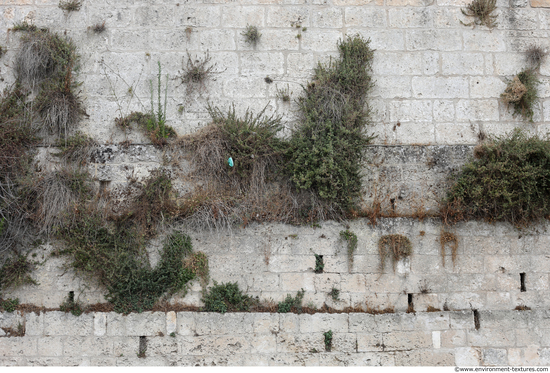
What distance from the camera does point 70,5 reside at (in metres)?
5.28

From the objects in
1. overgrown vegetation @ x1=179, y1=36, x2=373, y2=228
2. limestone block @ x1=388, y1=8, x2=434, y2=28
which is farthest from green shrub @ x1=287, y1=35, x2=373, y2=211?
limestone block @ x1=388, y1=8, x2=434, y2=28

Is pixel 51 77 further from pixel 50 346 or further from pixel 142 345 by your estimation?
pixel 142 345

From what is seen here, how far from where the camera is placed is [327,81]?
5.12m

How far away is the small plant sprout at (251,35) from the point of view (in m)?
5.25

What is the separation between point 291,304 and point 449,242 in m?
2.17

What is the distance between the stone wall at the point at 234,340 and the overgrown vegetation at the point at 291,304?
0.09 meters

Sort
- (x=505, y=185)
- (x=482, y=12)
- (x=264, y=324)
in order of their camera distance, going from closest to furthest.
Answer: (x=505, y=185) → (x=264, y=324) → (x=482, y=12)

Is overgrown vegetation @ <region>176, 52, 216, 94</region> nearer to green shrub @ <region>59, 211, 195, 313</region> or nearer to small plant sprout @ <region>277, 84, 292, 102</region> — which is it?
small plant sprout @ <region>277, 84, 292, 102</region>

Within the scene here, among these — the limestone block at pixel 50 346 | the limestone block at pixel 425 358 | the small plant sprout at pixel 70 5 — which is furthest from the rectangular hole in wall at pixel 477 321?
the small plant sprout at pixel 70 5

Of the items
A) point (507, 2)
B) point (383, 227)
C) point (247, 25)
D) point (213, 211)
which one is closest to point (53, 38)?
point (247, 25)

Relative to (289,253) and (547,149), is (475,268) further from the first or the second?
(289,253)

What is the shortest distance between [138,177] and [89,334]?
204 centimetres

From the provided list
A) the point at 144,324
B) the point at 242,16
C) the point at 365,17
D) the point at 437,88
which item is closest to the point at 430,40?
the point at 437,88

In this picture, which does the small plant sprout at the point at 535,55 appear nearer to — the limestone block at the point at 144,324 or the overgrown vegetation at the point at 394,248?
the overgrown vegetation at the point at 394,248
